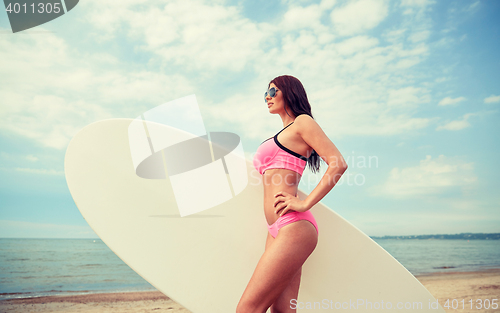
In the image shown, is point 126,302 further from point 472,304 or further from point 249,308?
point 472,304

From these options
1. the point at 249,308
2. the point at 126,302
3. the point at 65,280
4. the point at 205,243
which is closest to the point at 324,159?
the point at 249,308

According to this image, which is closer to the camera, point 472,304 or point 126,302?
point 472,304

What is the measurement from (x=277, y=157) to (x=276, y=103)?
0.30 metres

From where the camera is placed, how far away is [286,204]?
1.16 meters

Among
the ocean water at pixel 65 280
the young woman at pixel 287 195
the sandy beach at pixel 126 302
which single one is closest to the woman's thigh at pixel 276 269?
the young woman at pixel 287 195

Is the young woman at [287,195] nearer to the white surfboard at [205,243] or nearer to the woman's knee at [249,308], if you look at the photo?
the woman's knee at [249,308]

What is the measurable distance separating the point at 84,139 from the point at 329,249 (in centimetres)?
175

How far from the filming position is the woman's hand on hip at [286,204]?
113 cm

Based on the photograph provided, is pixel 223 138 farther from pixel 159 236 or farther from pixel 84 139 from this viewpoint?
pixel 84 139

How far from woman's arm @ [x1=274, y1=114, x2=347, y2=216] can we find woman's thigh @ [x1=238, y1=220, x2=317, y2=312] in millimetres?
92

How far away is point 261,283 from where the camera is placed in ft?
3.56

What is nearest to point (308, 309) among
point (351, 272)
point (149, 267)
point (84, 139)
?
point (351, 272)

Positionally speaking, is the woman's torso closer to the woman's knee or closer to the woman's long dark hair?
the woman's long dark hair

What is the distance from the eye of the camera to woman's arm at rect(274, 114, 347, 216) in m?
1.14
